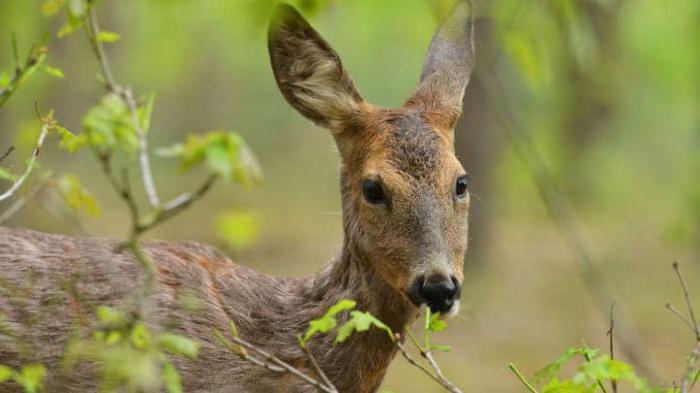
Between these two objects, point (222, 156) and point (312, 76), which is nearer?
point (222, 156)

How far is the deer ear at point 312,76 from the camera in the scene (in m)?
6.38

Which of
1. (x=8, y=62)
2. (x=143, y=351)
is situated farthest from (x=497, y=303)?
(x=143, y=351)

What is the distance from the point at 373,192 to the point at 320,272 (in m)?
0.66

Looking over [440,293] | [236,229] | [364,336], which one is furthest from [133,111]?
[236,229]

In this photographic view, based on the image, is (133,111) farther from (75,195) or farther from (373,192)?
(373,192)

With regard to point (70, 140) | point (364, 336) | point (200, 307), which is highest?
point (70, 140)

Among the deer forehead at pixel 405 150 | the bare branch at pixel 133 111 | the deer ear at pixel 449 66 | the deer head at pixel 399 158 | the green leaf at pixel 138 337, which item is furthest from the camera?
the deer ear at pixel 449 66

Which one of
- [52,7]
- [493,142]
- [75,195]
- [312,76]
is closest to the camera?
[52,7]

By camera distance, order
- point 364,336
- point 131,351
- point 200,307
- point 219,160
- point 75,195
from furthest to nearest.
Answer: point 364,336 → point 200,307 → point 75,195 → point 131,351 → point 219,160

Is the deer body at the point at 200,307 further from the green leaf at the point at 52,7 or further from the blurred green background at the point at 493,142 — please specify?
the green leaf at the point at 52,7

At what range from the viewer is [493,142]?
49.7 feet

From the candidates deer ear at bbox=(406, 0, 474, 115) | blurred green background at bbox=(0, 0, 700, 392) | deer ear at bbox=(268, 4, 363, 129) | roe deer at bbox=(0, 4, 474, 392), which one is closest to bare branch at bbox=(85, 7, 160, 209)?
blurred green background at bbox=(0, 0, 700, 392)

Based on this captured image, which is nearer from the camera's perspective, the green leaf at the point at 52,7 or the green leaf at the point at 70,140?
the green leaf at the point at 70,140

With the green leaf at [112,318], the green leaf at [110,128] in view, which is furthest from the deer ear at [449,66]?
the green leaf at [112,318]
